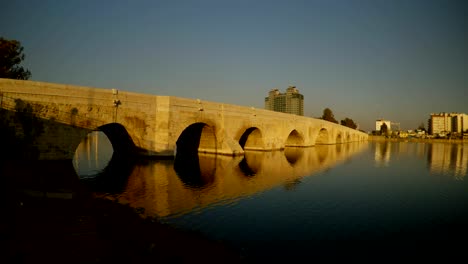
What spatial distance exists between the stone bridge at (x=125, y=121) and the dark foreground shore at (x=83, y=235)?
28.8 feet

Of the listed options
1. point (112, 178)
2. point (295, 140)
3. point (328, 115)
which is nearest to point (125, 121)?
point (112, 178)

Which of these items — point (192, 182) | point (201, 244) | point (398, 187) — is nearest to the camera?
point (201, 244)

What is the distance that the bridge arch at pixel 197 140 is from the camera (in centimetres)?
3688

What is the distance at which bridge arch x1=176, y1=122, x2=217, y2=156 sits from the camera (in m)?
36.9

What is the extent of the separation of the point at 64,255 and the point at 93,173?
1668 centimetres

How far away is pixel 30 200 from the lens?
1095cm

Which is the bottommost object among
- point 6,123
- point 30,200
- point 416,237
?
point 416,237

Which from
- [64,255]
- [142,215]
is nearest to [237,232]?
[142,215]

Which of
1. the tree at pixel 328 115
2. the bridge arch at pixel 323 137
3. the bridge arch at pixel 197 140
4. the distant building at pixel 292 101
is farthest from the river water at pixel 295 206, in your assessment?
the distant building at pixel 292 101

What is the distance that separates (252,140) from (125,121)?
24323 millimetres

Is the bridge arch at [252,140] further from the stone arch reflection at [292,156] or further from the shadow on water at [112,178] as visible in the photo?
the shadow on water at [112,178]

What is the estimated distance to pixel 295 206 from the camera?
1523 centimetres

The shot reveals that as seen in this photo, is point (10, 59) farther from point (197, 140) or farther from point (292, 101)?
point (292, 101)

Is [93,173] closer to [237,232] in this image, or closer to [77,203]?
[77,203]
